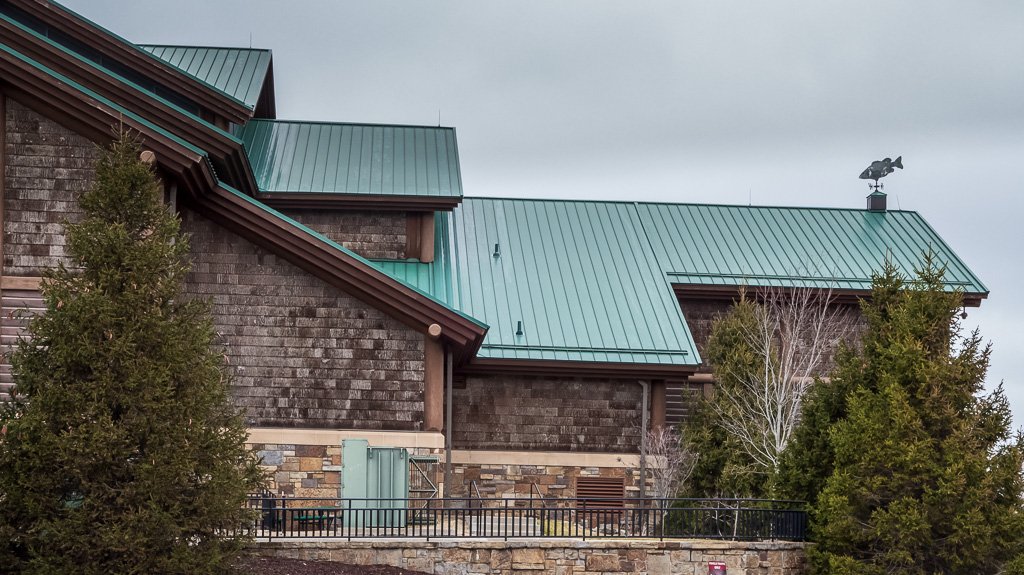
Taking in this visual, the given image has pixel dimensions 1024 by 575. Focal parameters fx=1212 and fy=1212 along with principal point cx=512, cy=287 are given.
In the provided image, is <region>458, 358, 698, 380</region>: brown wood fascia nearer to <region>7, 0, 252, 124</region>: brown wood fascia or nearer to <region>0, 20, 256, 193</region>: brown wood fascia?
<region>0, 20, 256, 193</region>: brown wood fascia

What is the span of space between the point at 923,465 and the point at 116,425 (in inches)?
448

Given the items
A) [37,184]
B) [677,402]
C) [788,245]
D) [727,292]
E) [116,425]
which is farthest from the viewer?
[788,245]

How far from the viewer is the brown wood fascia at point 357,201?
1070 inches

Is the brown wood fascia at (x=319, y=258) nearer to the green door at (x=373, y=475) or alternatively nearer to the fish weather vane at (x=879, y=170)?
the green door at (x=373, y=475)

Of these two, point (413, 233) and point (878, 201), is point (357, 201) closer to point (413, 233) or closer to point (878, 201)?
point (413, 233)

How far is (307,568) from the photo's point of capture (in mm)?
17344

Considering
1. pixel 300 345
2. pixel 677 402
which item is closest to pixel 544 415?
pixel 677 402

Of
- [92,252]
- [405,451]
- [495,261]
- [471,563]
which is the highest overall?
[495,261]

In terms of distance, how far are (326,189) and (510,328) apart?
5264mm

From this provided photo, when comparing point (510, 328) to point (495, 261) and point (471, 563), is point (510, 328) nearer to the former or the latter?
point (495, 261)

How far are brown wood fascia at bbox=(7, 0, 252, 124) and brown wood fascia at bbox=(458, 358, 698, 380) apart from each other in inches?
282

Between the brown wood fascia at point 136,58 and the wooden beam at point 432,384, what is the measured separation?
6.61 metres

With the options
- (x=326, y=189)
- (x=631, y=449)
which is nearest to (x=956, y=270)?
(x=631, y=449)

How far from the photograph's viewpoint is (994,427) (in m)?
18.4
